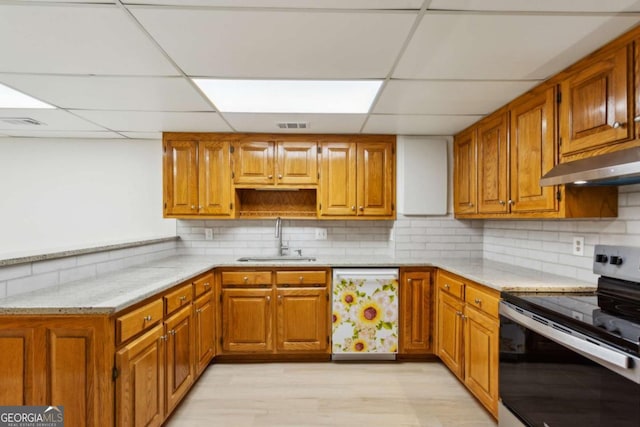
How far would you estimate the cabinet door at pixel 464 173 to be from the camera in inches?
114

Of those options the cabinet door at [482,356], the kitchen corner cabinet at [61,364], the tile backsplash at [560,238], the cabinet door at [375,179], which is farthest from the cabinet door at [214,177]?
the tile backsplash at [560,238]

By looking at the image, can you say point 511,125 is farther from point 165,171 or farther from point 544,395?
point 165,171

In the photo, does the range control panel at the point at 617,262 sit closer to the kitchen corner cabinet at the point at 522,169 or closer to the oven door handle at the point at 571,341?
the kitchen corner cabinet at the point at 522,169

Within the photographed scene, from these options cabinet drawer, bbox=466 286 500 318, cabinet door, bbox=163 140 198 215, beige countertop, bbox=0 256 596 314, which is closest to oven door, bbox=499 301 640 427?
cabinet drawer, bbox=466 286 500 318

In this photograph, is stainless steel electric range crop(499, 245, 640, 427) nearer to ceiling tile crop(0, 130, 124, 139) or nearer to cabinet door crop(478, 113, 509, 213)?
cabinet door crop(478, 113, 509, 213)

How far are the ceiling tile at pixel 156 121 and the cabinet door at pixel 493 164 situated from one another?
7.19 ft

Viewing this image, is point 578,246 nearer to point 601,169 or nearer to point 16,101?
point 601,169

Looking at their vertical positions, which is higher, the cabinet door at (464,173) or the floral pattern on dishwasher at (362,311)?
the cabinet door at (464,173)

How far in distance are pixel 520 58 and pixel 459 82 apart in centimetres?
35

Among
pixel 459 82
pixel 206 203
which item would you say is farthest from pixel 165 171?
pixel 459 82

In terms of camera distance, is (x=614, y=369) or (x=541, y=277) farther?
(x=541, y=277)

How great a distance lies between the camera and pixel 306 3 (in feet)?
4.26

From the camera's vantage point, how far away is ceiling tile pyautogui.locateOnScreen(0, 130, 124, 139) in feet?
10.8

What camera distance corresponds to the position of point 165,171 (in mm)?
3201
